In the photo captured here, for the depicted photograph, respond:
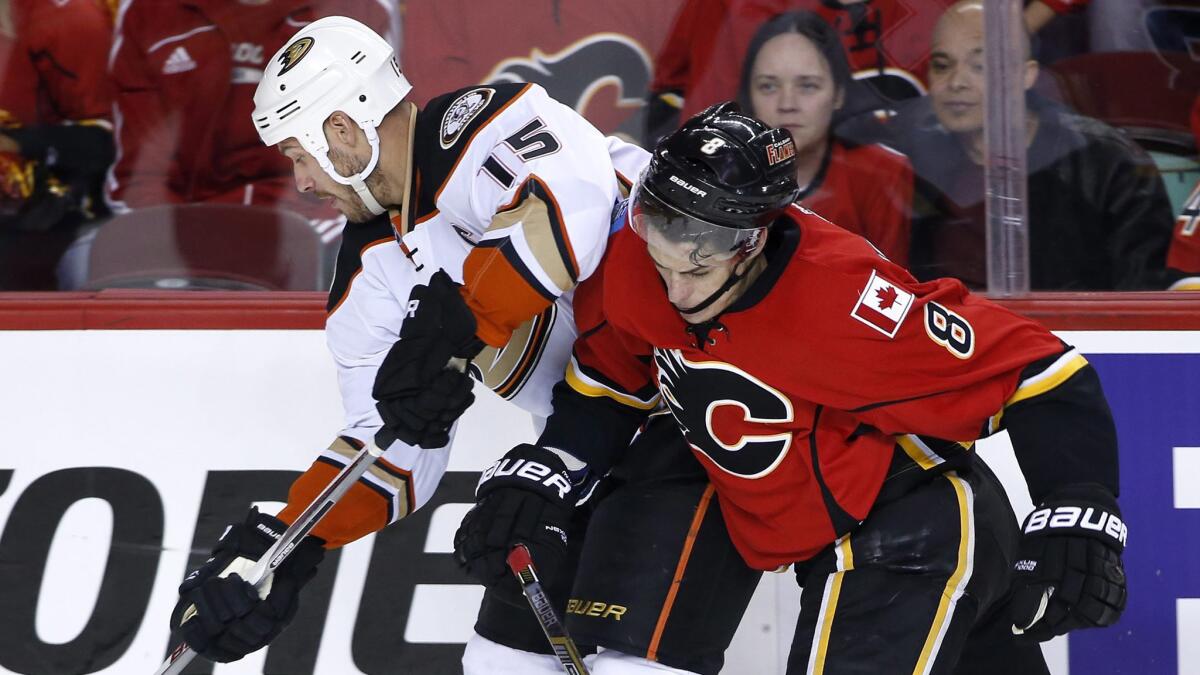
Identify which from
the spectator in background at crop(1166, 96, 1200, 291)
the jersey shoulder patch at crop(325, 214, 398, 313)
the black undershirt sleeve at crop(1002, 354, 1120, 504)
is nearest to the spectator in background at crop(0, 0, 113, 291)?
the jersey shoulder patch at crop(325, 214, 398, 313)

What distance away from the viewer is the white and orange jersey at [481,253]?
7.58ft

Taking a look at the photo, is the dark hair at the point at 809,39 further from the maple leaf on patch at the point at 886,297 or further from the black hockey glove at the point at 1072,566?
the black hockey glove at the point at 1072,566

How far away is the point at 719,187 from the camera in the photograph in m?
2.09

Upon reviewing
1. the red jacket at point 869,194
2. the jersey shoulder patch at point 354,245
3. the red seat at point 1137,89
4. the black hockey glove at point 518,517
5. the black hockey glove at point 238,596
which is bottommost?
the black hockey glove at point 238,596

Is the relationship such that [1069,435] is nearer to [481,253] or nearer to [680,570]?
[680,570]

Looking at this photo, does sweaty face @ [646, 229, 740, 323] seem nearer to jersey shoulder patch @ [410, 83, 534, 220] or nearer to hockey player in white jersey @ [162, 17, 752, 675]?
hockey player in white jersey @ [162, 17, 752, 675]

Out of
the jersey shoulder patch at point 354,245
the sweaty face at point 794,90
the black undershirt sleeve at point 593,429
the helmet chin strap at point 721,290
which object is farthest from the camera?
the sweaty face at point 794,90

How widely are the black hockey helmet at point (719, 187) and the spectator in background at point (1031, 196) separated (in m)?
1.13

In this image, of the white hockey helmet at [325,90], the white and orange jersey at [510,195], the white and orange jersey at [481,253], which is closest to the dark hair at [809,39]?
the white and orange jersey at [481,253]

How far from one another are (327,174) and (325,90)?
15cm

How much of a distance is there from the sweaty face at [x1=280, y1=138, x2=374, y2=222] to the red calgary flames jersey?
51cm

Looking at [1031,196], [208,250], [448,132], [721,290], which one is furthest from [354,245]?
[1031,196]

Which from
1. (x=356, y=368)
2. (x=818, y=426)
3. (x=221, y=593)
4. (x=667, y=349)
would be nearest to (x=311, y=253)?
(x=356, y=368)

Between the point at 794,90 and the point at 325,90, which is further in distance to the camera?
the point at 794,90
